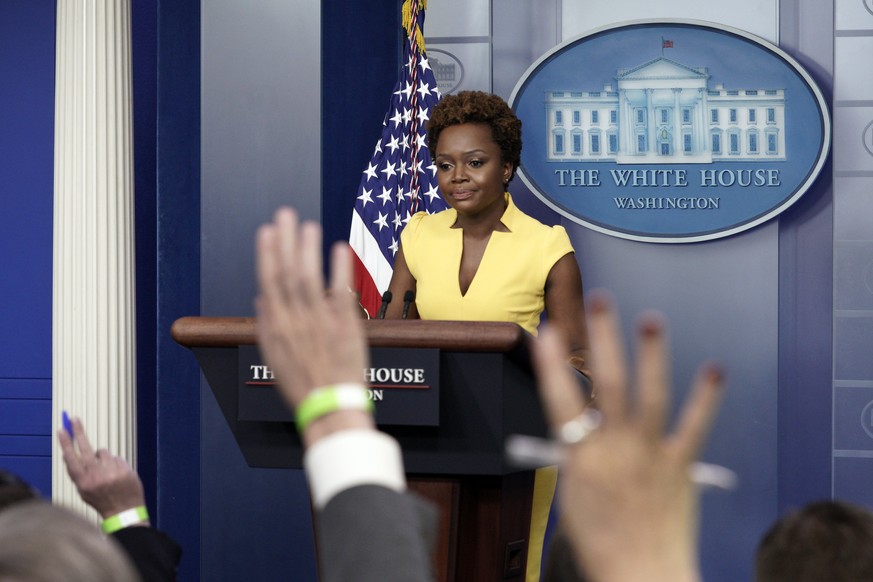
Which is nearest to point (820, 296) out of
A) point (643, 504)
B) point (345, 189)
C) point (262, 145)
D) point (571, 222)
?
point (571, 222)

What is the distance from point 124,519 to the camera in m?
1.49

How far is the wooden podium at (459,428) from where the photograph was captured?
2158 millimetres

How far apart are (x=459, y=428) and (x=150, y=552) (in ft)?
2.95

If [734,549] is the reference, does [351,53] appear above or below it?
above

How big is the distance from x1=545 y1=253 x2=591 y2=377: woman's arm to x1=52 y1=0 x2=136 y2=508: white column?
6.21 ft

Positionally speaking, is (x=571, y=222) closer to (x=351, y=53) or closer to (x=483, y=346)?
(x=351, y=53)

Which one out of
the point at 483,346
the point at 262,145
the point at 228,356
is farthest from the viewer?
the point at 262,145

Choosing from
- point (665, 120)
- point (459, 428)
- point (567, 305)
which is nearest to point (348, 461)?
point (459, 428)

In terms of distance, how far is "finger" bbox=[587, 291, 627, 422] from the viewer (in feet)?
2.17

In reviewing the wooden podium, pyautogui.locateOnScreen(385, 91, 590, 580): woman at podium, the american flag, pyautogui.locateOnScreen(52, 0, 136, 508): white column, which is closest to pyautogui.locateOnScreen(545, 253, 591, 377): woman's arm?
pyautogui.locateOnScreen(385, 91, 590, 580): woman at podium

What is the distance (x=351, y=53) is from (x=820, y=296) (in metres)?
1.87

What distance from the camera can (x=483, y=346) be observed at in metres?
2.13


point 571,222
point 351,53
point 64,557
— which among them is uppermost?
point 351,53

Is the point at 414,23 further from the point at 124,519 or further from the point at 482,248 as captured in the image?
the point at 124,519
